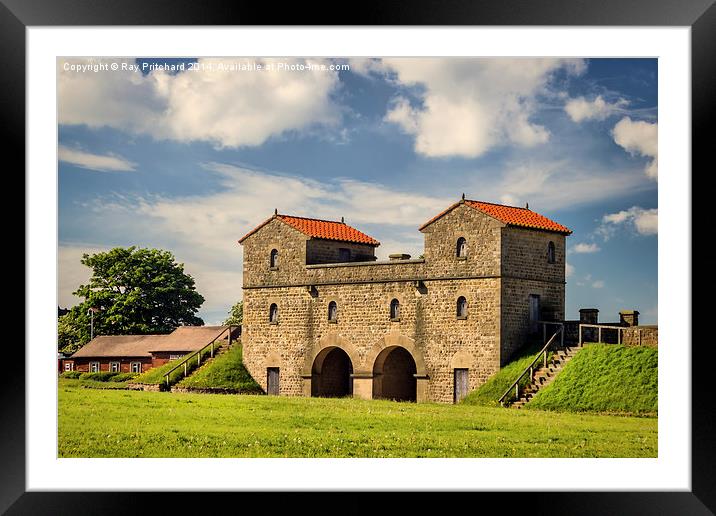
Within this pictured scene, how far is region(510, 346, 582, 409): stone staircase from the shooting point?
32.5m

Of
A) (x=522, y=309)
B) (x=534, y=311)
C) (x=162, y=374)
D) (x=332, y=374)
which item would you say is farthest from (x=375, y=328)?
(x=162, y=374)

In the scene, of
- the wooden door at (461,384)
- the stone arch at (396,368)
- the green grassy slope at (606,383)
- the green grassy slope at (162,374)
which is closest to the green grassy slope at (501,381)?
the wooden door at (461,384)

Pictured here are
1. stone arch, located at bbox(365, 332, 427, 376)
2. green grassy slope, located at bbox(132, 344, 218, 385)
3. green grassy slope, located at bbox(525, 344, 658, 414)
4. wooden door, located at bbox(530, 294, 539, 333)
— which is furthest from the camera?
green grassy slope, located at bbox(132, 344, 218, 385)

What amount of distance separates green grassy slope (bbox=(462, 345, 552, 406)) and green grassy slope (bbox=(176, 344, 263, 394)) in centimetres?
923

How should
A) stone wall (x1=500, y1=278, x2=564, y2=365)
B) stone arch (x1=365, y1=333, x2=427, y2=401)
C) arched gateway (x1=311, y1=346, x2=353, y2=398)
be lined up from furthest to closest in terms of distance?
arched gateway (x1=311, y1=346, x2=353, y2=398), stone arch (x1=365, y1=333, x2=427, y2=401), stone wall (x1=500, y1=278, x2=564, y2=365)

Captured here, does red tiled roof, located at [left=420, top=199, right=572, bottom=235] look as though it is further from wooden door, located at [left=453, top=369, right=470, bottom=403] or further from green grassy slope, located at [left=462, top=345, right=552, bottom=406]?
wooden door, located at [left=453, top=369, right=470, bottom=403]

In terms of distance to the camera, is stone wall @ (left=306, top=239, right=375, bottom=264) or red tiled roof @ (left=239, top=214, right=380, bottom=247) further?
red tiled roof @ (left=239, top=214, right=380, bottom=247)

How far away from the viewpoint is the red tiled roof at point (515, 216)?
35156mm

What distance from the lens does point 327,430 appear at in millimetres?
25312

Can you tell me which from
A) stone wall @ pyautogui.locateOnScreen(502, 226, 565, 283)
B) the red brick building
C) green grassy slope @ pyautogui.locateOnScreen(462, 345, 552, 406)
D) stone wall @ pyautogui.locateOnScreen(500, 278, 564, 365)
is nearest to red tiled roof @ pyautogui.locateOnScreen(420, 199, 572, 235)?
stone wall @ pyautogui.locateOnScreen(502, 226, 565, 283)
